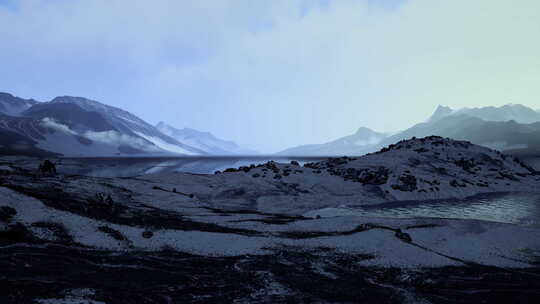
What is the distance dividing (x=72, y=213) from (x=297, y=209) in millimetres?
13769

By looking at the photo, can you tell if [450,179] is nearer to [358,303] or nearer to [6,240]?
[358,303]

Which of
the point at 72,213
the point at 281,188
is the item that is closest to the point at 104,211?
the point at 72,213

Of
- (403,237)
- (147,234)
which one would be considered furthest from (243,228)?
(403,237)

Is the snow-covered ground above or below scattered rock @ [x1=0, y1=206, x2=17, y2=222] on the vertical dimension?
below

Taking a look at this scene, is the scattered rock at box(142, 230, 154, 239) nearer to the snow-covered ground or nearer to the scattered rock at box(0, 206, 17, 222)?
the snow-covered ground

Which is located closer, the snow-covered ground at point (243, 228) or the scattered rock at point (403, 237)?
the snow-covered ground at point (243, 228)

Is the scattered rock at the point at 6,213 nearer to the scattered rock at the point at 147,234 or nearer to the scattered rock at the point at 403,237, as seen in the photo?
the scattered rock at the point at 147,234

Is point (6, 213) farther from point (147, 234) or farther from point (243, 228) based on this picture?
point (243, 228)

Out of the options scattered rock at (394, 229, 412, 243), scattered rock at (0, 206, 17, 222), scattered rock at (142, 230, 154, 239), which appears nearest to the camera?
scattered rock at (0, 206, 17, 222)

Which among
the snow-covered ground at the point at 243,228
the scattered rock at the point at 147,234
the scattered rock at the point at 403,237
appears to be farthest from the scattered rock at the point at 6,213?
the scattered rock at the point at 403,237

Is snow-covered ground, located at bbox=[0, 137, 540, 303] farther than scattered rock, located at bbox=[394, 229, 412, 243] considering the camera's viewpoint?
No

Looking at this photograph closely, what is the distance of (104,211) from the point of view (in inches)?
606

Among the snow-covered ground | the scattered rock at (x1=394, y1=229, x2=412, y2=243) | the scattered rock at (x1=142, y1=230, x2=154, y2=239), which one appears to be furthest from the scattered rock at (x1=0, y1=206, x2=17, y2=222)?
the scattered rock at (x1=394, y1=229, x2=412, y2=243)

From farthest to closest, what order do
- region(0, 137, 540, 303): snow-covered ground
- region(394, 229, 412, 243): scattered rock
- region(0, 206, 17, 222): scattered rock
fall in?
Result: region(394, 229, 412, 243): scattered rock < region(0, 206, 17, 222): scattered rock < region(0, 137, 540, 303): snow-covered ground
